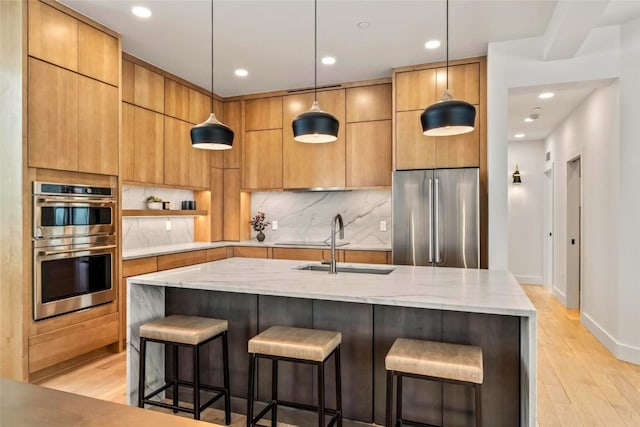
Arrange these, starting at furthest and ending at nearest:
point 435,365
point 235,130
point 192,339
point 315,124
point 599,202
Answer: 1. point 235,130
2. point 599,202
3. point 315,124
4. point 192,339
5. point 435,365

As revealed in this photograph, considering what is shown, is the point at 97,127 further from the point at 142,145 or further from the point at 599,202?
the point at 599,202

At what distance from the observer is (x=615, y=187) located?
3.82m

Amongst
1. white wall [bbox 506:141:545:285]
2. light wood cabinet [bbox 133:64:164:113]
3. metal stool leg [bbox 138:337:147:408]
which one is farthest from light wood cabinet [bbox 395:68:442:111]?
white wall [bbox 506:141:545:285]

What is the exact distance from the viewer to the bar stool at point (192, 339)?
2295 mm

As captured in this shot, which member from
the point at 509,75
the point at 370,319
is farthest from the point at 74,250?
the point at 509,75

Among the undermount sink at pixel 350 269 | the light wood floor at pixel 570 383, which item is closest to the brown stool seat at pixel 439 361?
the undermount sink at pixel 350 269

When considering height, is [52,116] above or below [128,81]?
below

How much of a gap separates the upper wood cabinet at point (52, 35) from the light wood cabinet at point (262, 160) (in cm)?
250

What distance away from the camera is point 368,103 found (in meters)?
4.96

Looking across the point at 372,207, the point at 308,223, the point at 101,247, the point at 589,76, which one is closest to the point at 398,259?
the point at 372,207

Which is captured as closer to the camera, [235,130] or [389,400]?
[389,400]

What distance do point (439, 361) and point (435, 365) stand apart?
27 millimetres

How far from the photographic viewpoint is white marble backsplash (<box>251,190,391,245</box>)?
5.30 m

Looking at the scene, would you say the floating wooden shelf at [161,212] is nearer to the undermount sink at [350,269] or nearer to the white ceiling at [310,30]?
the white ceiling at [310,30]
